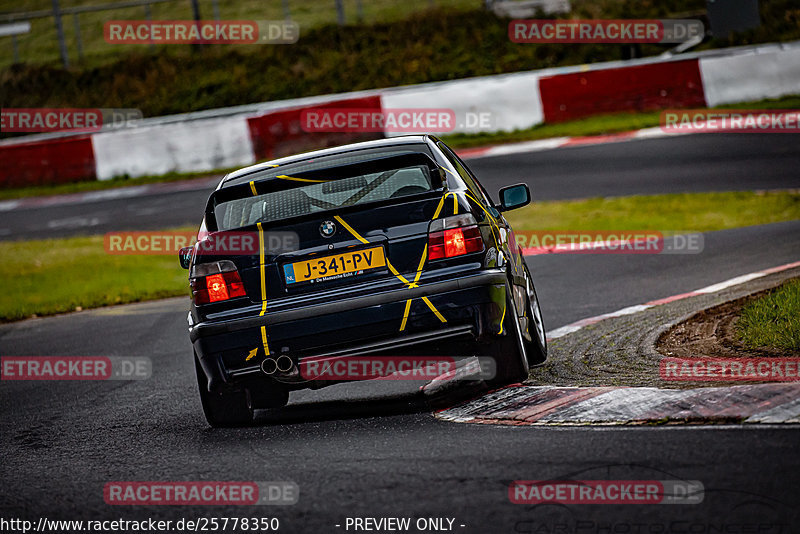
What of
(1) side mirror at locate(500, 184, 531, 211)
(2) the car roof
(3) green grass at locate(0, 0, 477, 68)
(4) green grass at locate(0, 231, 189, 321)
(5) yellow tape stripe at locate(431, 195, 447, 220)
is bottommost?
(4) green grass at locate(0, 231, 189, 321)

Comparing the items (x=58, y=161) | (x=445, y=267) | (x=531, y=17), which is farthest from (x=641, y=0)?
(x=445, y=267)

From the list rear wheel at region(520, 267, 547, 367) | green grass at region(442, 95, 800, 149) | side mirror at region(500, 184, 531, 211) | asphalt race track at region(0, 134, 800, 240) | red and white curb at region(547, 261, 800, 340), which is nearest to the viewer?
rear wheel at region(520, 267, 547, 367)

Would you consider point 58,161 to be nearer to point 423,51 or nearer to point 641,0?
point 423,51

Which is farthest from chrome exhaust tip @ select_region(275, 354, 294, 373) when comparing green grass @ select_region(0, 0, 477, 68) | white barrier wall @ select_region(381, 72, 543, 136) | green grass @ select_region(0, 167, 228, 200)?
green grass @ select_region(0, 0, 477, 68)

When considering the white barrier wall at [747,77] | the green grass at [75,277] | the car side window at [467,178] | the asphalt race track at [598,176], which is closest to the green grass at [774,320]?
the car side window at [467,178]

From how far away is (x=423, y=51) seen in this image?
102ft

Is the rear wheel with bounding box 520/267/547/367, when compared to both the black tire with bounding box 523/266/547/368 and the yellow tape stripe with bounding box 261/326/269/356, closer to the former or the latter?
the black tire with bounding box 523/266/547/368

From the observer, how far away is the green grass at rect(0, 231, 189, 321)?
13.8 m

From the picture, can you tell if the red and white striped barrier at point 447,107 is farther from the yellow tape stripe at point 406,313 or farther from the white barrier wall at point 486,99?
the yellow tape stripe at point 406,313

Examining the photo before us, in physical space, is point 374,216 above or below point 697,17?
below

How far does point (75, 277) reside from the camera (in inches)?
610

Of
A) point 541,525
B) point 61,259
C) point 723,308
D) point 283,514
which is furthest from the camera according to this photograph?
point 61,259

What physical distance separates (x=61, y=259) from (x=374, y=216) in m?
11.6

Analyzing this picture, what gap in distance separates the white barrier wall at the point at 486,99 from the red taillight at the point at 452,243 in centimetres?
1562
